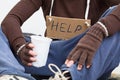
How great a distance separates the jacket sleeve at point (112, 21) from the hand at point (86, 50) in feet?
0.16

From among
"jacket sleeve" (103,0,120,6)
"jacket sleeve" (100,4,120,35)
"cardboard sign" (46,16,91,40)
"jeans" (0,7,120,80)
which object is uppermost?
"jacket sleeve" (103,0,120,6)

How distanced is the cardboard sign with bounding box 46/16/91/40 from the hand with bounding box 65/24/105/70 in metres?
0.28

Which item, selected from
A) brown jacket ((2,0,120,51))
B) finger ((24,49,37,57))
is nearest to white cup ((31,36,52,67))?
finger ((24,49,37,57))

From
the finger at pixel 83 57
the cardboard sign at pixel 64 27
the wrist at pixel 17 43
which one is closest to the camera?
the finger at pixel 83 57

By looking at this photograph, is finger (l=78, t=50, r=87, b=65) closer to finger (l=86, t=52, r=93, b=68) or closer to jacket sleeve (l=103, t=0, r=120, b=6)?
finger (l=86, t=52, r=93, b=68)

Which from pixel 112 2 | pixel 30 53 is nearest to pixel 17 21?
pixel 30 53

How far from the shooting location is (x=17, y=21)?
4.52 ft

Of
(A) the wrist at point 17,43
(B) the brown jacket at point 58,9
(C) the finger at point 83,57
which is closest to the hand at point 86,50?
(C) the finger at point 83,57

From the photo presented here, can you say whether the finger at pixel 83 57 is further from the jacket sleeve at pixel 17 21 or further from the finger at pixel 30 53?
the jacket sleeve at pixel 17 21

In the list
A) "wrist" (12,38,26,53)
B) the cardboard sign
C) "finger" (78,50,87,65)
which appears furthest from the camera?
the cardboard sign

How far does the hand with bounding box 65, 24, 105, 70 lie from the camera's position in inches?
41.5

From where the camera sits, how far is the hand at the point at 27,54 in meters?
1.13

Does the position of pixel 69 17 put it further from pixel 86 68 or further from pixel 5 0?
pixel 5 0

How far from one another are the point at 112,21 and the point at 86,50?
147mm
